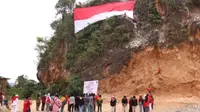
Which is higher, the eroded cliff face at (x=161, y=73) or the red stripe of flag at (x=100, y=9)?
the red stripe of flag at (x=100, y=9)

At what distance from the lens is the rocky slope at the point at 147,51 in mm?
29000

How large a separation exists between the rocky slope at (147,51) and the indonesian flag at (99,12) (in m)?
0.60

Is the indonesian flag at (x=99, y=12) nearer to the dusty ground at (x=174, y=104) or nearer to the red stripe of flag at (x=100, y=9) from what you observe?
the red stripe of flag at (x=100, y=9)

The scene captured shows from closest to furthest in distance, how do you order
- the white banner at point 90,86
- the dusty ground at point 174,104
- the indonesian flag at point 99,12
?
the dusty ground at point 174,104, the white banner at point 90,86, the indonesian flag at point 99,12

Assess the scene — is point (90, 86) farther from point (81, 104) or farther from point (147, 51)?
point (81, 104)

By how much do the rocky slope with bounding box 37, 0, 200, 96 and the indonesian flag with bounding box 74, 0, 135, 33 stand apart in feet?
1.95

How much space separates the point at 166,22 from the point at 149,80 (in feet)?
17.2

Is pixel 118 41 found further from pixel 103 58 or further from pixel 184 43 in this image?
pixel 184 43

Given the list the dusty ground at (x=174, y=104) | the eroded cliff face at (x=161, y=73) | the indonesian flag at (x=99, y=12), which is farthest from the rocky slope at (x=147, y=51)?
the dusty ground at (x=174, y=104)

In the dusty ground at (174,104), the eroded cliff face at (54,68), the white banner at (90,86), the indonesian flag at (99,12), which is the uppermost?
the indonesian flag at (99,12)

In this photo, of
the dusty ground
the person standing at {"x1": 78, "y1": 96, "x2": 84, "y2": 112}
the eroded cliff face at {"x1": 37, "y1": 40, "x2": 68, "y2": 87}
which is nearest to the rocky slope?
the dusty ground

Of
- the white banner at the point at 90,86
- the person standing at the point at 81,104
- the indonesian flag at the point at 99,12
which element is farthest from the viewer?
the indonesian flag at the point at 99,12

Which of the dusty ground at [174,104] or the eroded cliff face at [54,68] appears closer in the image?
the dusty ground at [174,104]

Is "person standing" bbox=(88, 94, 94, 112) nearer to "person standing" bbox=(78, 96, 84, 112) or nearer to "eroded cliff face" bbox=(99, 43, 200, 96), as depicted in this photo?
"person standing" bbox=(78, 96, 84, 112)
